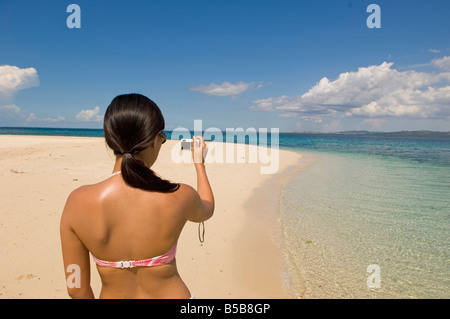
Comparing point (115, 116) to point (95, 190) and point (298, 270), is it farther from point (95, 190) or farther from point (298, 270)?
point (298, 270)

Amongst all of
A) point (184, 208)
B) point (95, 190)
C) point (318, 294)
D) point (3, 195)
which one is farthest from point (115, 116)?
point (3, 195)

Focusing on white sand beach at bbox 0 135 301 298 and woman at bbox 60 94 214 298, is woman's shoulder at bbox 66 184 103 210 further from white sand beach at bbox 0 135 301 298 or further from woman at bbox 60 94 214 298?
white sand beach at bbox 0 135 301 298

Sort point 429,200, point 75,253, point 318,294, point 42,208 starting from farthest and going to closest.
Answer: point 429,200 → point 42,208 → point 318,294 → point 75,253

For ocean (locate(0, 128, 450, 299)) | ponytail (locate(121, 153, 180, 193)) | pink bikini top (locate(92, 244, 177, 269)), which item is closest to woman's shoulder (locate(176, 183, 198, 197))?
ponytail (locate(121, 153, 180, 193))

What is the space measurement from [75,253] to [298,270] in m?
4.14

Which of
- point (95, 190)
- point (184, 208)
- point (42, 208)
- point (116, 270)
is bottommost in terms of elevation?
point (42, 208)

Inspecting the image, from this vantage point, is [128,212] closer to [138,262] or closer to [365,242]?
[138,262]

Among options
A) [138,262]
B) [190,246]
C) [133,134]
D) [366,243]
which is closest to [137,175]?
[133,134]

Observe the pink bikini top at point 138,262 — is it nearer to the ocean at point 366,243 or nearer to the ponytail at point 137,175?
the ponytail at point 137,175

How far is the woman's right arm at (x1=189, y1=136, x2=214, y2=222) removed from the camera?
5.14ft

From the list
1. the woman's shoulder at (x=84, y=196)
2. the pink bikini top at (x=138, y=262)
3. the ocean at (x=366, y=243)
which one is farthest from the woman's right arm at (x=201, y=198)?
the ocean at (x=366, y=243)

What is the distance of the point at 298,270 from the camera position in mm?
4738

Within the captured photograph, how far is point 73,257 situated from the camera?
1.42 m

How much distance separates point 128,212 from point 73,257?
0.41 meters
